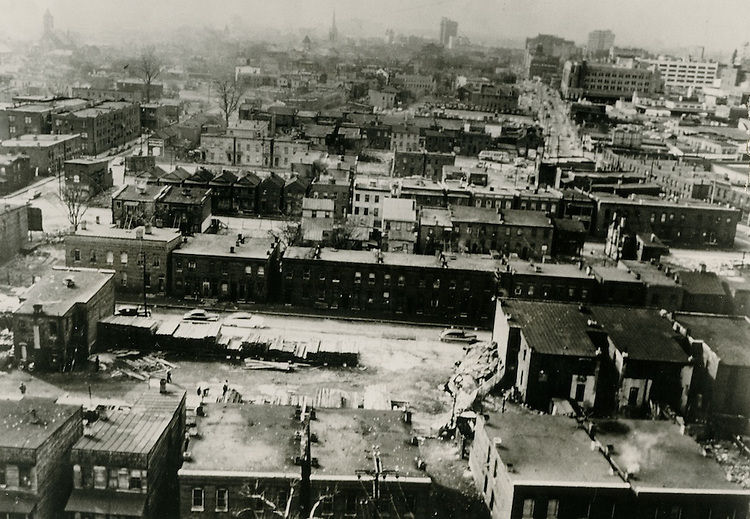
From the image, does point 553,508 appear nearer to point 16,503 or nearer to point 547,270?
point 16,503

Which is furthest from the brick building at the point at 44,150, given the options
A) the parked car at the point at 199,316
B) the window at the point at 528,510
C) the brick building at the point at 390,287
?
the window at the point at 528,510

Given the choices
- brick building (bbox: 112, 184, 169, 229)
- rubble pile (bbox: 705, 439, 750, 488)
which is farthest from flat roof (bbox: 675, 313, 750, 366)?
brick building (bbox: 112, 184, 169, 229)

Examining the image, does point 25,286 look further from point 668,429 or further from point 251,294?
point 668,429

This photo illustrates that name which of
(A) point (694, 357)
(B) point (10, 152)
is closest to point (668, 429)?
(A) point (694, 357)

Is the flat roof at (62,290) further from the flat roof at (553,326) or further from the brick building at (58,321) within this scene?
the flat roof at (553,326)

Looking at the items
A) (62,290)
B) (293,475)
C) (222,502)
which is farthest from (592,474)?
(62,290)
